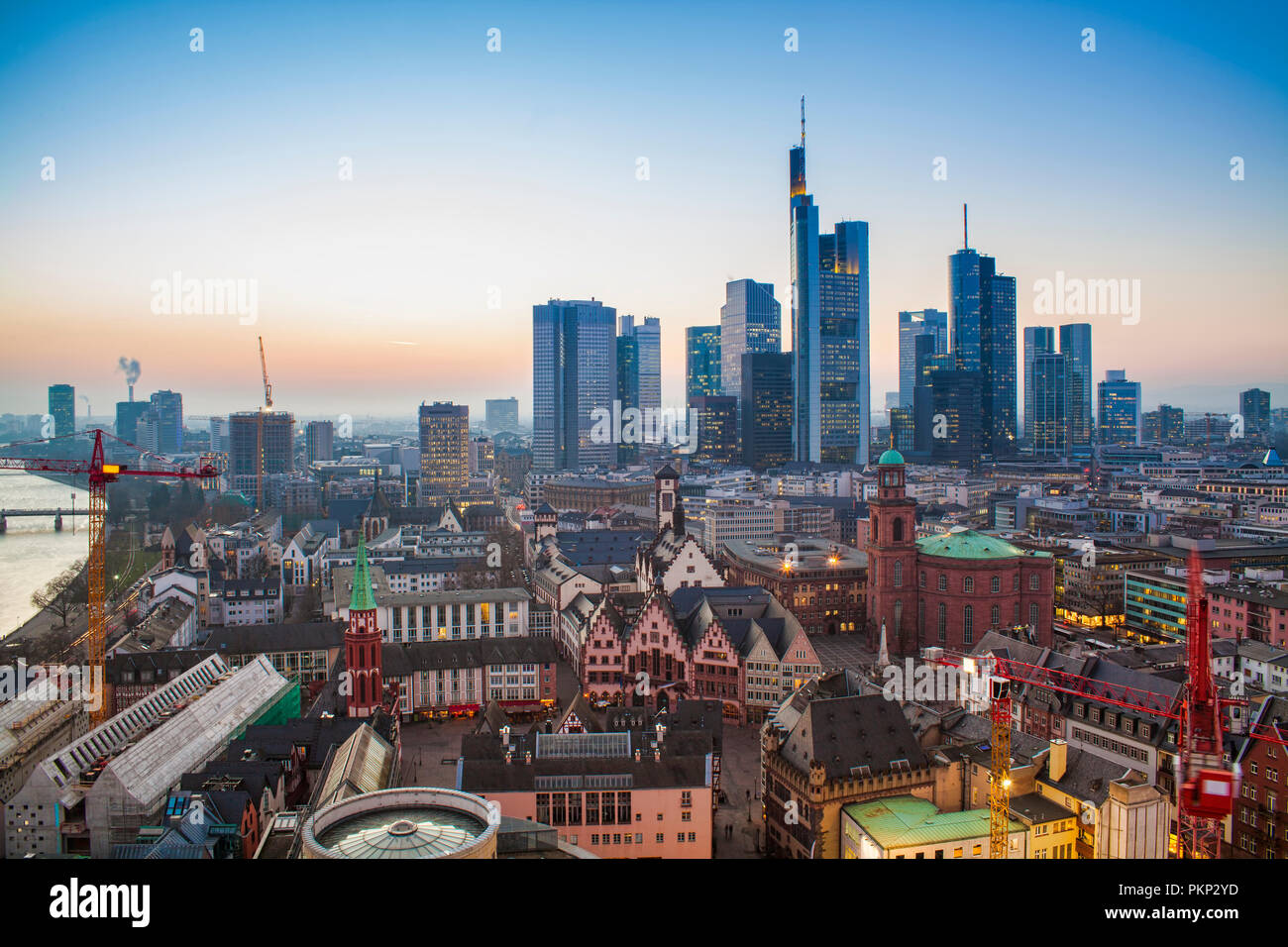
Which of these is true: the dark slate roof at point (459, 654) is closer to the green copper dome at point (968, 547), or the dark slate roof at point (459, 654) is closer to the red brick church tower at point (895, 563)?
the red brick church tower at point (895, 563)

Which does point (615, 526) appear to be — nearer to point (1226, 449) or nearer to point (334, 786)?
point (334, 786)

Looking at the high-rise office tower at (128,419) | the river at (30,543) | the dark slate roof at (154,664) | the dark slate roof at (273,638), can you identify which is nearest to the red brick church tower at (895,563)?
the dark slate roof at (273,638)

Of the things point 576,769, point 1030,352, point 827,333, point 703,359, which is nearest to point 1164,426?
point 1030,352

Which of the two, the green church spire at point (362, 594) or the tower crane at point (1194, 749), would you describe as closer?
the tower crane at point (1194, 749)

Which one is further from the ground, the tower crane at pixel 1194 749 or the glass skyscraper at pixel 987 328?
the glass skyscraper at pixel 987 328

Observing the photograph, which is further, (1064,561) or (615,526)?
(615,526)
